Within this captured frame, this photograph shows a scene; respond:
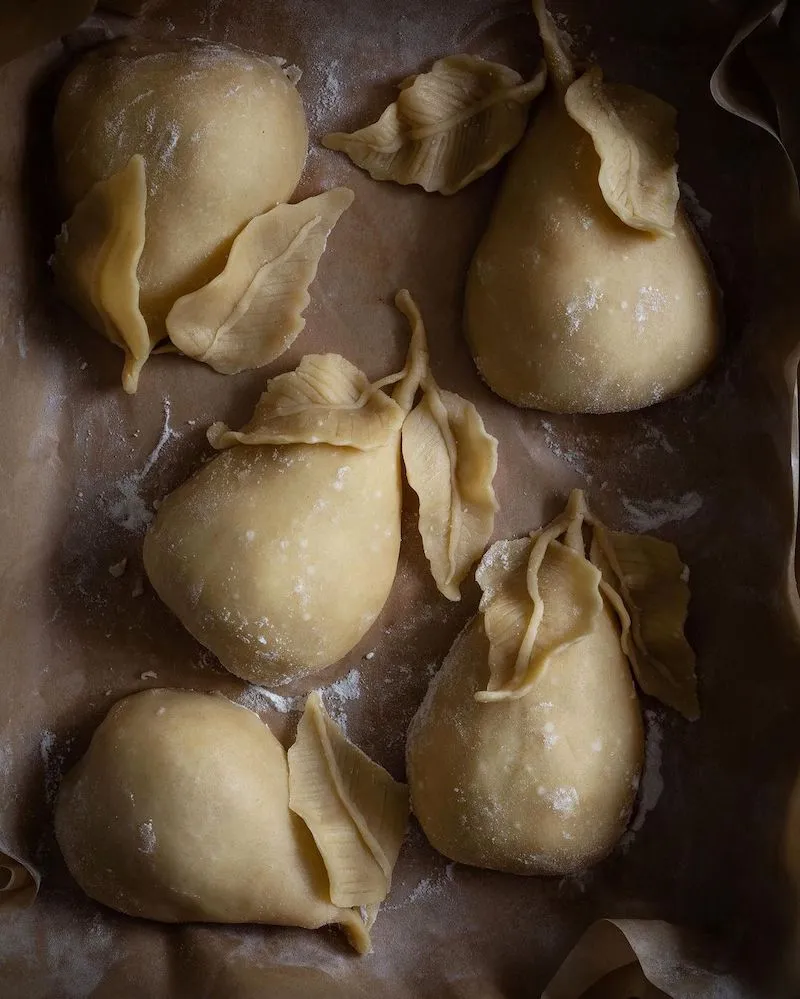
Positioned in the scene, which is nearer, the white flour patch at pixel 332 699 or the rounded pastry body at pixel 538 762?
the rounded pastry body at pixel 538 762

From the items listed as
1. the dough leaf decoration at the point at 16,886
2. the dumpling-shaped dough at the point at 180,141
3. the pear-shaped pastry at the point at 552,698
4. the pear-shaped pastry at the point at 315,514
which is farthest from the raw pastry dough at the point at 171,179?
the dough leaf decoration at the point at 16,886

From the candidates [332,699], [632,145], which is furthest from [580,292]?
[332,699]

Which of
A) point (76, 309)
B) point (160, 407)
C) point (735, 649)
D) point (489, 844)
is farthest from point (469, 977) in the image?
point (76, 309)

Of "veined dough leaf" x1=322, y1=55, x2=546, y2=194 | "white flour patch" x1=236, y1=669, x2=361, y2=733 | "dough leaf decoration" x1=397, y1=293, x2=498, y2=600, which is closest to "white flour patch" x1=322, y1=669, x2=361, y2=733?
"white flour patch" x1=236, y1=669, x2=361, y2=733

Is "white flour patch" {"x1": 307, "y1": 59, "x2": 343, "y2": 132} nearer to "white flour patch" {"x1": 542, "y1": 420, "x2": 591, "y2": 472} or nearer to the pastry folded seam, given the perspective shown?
the pastry folded seam

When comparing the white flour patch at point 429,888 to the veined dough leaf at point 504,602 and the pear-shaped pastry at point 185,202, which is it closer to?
the veined dough leaf at point 504,602

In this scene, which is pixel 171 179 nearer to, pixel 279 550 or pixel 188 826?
pixel 279 550
